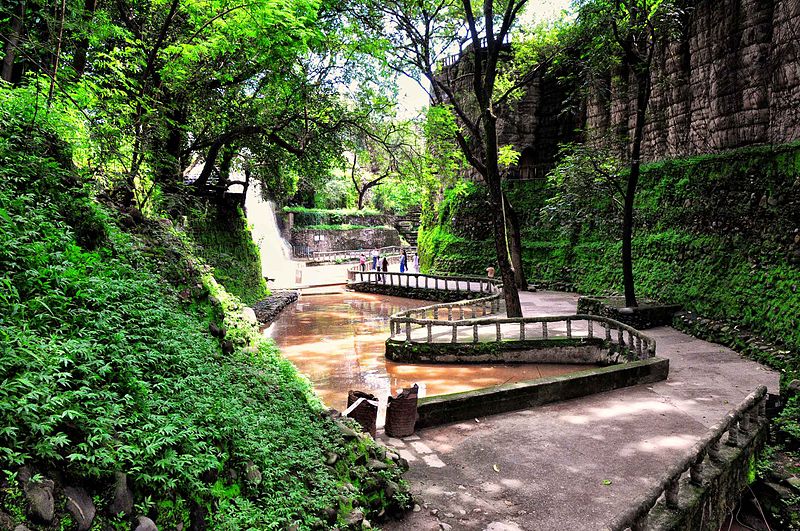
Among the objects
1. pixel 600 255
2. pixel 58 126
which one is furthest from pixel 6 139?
pixel 600 255

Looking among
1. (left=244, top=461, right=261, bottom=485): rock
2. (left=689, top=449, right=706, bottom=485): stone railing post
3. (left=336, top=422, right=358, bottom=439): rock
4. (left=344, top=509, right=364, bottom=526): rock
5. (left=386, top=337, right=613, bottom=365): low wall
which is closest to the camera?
(left=244, top=461, right=261, bottom=485): rock

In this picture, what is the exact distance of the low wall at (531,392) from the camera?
7.43m

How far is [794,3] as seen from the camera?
1327 centimetres

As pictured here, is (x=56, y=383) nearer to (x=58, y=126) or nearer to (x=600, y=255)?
(x=58, y=126)

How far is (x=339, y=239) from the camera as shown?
159 ft

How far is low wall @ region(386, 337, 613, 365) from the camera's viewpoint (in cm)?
1292

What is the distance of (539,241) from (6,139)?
2417 cm

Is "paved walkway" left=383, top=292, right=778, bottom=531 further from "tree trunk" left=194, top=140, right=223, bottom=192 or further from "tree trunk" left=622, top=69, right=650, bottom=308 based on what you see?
"tree trunk" left=194, top=140, right=223, bottom=192

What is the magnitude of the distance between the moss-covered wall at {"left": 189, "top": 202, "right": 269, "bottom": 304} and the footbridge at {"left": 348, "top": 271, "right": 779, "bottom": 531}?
40.9 ft

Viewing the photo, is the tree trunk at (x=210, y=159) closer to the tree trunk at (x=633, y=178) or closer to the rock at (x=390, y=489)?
the tree trunk at (x=633, y=178)

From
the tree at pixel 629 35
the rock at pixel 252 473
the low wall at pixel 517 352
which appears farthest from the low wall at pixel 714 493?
the tree at pixel 629 35

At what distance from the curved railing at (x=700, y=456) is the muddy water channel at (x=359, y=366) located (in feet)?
16.0

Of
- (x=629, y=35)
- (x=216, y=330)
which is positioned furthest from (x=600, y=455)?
(x=629, y=35)

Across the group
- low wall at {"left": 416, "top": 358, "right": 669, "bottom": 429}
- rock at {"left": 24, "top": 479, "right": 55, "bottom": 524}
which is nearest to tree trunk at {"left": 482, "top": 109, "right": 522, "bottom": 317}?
low wall at {"left": 416, "top": 358, "right": 669, "bottom": 429}
